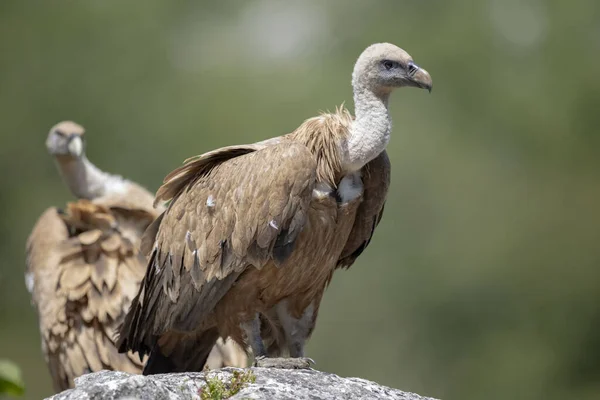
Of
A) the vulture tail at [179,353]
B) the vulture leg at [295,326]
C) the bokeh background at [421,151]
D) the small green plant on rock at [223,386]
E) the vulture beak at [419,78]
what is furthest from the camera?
the bokeh background at [421,151]

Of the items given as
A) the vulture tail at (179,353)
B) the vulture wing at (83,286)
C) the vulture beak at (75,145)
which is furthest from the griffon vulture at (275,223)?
the vulture beak at (75,145)

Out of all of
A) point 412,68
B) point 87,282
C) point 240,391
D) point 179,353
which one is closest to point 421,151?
point 87,282

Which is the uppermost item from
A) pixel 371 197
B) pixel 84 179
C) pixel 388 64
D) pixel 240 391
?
pixel 388 64

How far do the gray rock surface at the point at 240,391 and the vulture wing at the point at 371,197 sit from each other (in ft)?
4.59

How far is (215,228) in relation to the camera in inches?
315

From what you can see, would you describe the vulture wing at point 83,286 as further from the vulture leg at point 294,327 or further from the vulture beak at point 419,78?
the vulture beak at point 419,78

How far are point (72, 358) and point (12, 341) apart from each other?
14.5 metres

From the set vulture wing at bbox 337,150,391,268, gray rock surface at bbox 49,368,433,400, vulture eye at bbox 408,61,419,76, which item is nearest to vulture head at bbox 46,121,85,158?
vulture wing at bbox 337,150,391,268

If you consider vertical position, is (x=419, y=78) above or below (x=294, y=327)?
above

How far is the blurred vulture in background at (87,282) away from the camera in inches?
397

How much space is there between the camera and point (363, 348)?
23641mm

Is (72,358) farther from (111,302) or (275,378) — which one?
(275,378)

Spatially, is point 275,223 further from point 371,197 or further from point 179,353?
point 179,353

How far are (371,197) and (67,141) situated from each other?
5.29 meters
